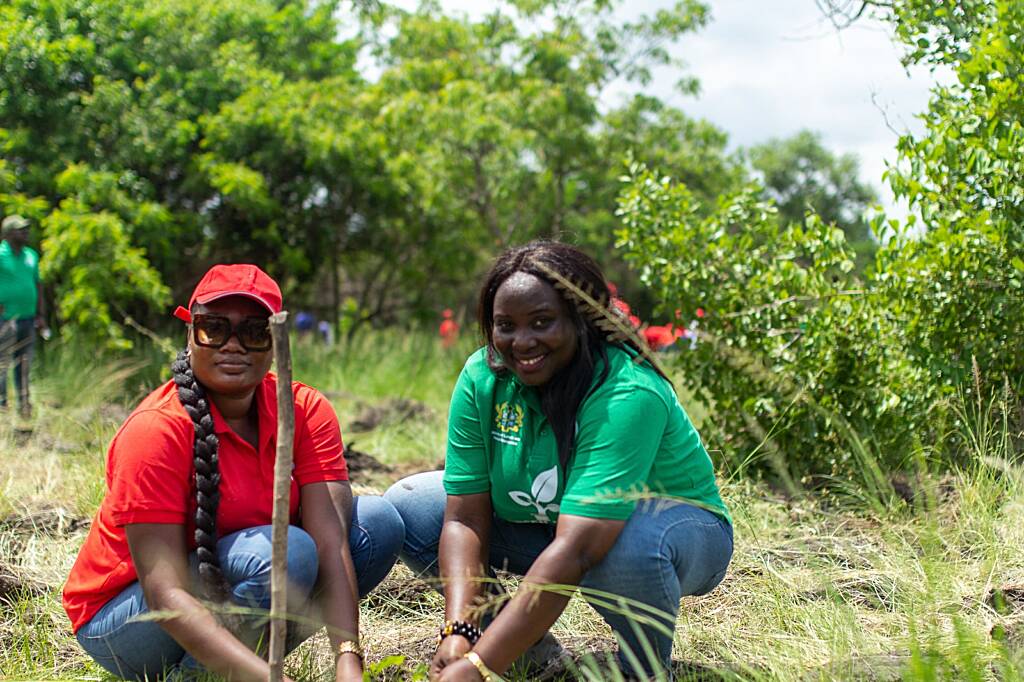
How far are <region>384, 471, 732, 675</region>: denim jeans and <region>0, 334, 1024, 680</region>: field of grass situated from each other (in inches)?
6.0

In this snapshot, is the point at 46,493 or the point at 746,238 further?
the point at 746,238

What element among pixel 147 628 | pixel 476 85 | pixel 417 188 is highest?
pixel 476 85

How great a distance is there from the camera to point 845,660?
2320 mm

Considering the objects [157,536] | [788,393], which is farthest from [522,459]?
[788,393]

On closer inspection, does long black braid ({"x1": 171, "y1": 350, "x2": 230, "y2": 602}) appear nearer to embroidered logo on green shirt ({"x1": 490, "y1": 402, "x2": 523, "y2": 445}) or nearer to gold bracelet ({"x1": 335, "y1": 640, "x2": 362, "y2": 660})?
gold bracelet ({"x1": 335, "y1": 640, "x2": 362, "y2": 660})

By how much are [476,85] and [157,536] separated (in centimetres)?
906

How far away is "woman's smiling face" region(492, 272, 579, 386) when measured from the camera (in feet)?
8.05

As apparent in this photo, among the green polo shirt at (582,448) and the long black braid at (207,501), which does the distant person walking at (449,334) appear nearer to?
the green polo shirt at (582,448)

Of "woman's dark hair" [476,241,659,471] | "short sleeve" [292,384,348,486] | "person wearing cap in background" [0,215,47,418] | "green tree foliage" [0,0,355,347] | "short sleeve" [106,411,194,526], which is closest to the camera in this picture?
"short sleeve" [106,411,194,526]

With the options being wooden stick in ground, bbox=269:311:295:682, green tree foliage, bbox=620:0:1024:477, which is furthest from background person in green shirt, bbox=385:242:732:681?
green tree foliage, bbox=620:0:1024:477

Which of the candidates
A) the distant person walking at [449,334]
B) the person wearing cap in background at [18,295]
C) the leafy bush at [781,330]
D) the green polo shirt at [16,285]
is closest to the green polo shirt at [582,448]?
the leafy bush at [781,330]

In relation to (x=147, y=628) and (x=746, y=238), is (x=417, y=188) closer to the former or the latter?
(x=746, y=238)

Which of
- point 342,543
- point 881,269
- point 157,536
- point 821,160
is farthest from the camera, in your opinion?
point 821,160

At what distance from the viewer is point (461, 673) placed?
7.18 feet
